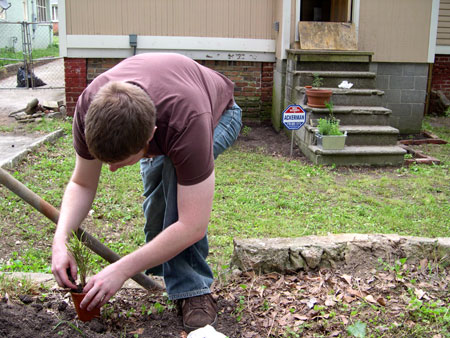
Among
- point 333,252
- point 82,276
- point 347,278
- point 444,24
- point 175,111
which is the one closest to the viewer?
point 175,111

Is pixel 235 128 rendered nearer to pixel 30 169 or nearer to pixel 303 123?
pixel 30 169

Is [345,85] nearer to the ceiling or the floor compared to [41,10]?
nearer to the floor

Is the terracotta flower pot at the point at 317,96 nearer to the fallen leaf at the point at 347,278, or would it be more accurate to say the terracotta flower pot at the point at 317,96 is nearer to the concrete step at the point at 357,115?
the concrete step at the point at 357,115

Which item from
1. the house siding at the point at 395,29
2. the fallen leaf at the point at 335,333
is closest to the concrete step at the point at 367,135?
the house siding at the point at 395,29

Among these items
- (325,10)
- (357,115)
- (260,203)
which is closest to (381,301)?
(260,203)

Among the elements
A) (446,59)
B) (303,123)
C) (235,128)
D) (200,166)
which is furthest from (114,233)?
(446,59)

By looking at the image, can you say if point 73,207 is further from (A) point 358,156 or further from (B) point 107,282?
(A) point 358,156

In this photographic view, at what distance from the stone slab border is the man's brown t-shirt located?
1.12 meters

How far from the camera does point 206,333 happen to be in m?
2.17

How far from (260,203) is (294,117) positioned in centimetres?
220

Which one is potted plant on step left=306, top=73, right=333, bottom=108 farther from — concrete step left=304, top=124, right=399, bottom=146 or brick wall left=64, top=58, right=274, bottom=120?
brick wall left=64, top=58, right=274, bottom=120

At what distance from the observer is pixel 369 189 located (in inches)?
223

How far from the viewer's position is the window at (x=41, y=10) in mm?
26844

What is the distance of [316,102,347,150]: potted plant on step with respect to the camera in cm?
652
